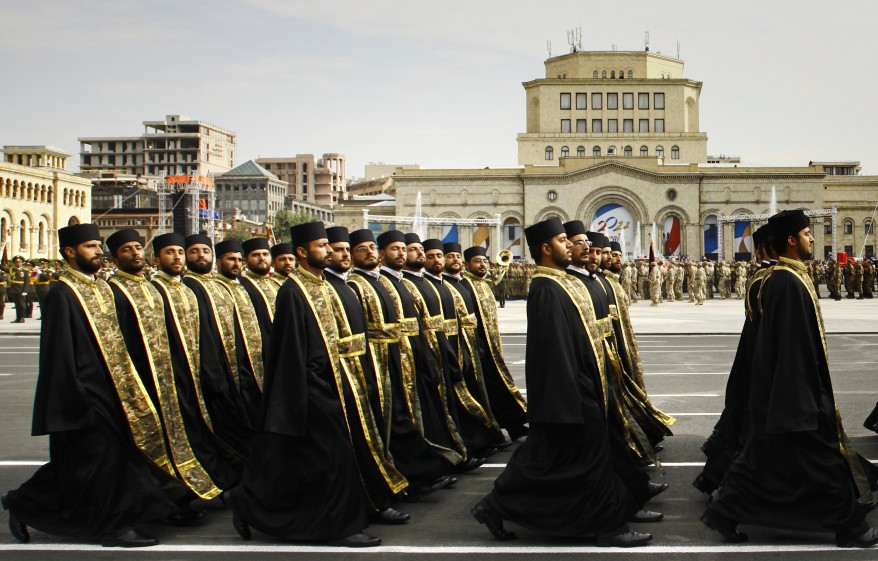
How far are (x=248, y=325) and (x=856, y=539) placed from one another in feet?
16.8

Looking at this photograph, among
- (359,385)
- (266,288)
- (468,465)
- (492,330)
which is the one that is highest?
(266,288)

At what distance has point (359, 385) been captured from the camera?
6.77 meters

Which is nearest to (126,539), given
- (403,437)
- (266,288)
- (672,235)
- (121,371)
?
(121,371)

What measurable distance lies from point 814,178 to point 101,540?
84.4 meters

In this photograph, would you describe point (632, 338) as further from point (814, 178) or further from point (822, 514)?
point (814, 178)

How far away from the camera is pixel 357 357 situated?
682cm

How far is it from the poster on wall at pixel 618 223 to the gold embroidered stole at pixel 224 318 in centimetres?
7475

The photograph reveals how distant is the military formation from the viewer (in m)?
6.04

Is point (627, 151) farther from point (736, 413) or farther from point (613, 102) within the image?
point (736, 413)

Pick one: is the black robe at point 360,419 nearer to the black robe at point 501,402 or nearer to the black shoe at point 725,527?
the black shoe at point 725,527

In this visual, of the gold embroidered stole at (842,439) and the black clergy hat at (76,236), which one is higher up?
the black clergy hat at (76,236)

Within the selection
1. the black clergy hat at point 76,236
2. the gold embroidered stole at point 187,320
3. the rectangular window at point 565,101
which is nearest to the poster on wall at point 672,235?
the rectangular window at point 565,101

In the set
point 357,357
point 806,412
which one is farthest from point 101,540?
point 806,412

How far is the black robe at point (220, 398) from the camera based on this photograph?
7.74 m
